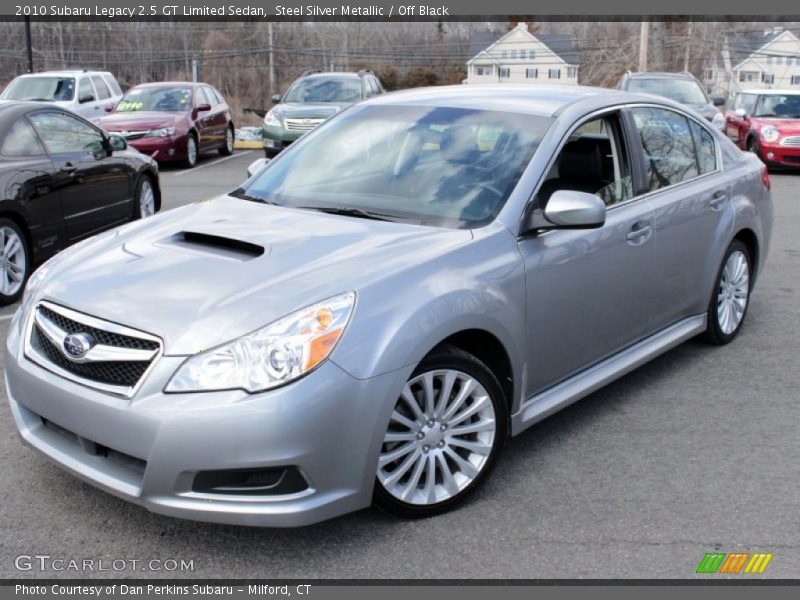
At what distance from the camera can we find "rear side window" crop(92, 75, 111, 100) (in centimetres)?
1956

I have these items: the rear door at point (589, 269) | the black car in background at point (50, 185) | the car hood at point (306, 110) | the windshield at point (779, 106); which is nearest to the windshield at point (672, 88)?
the windshield at point (779, 106)

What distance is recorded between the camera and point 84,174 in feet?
26.6

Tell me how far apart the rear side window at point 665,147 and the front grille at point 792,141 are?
39.7 ft

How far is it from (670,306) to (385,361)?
7.98 ft

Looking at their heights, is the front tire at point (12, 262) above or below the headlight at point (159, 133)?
below

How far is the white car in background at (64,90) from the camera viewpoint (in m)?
18.2

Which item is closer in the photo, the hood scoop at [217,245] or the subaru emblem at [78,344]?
the subaru emblem at [78,344]

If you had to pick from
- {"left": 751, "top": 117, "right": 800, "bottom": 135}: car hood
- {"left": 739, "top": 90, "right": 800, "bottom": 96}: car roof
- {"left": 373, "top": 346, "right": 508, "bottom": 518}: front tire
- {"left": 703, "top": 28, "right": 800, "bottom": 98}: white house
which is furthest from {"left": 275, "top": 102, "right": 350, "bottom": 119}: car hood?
{"left": 703, "top": 28, "right": 800, "bottom": 98}: white house

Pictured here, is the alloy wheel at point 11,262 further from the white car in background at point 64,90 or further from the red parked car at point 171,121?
the white car in background at point 64,90

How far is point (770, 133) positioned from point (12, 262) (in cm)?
1397

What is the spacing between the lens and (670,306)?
5.11 metres

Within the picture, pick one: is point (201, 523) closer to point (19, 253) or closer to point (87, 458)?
point (87, 458)

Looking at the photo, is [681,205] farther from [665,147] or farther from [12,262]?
[12,262]

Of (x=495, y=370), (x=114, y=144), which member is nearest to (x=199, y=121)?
(x=114, y=144)
